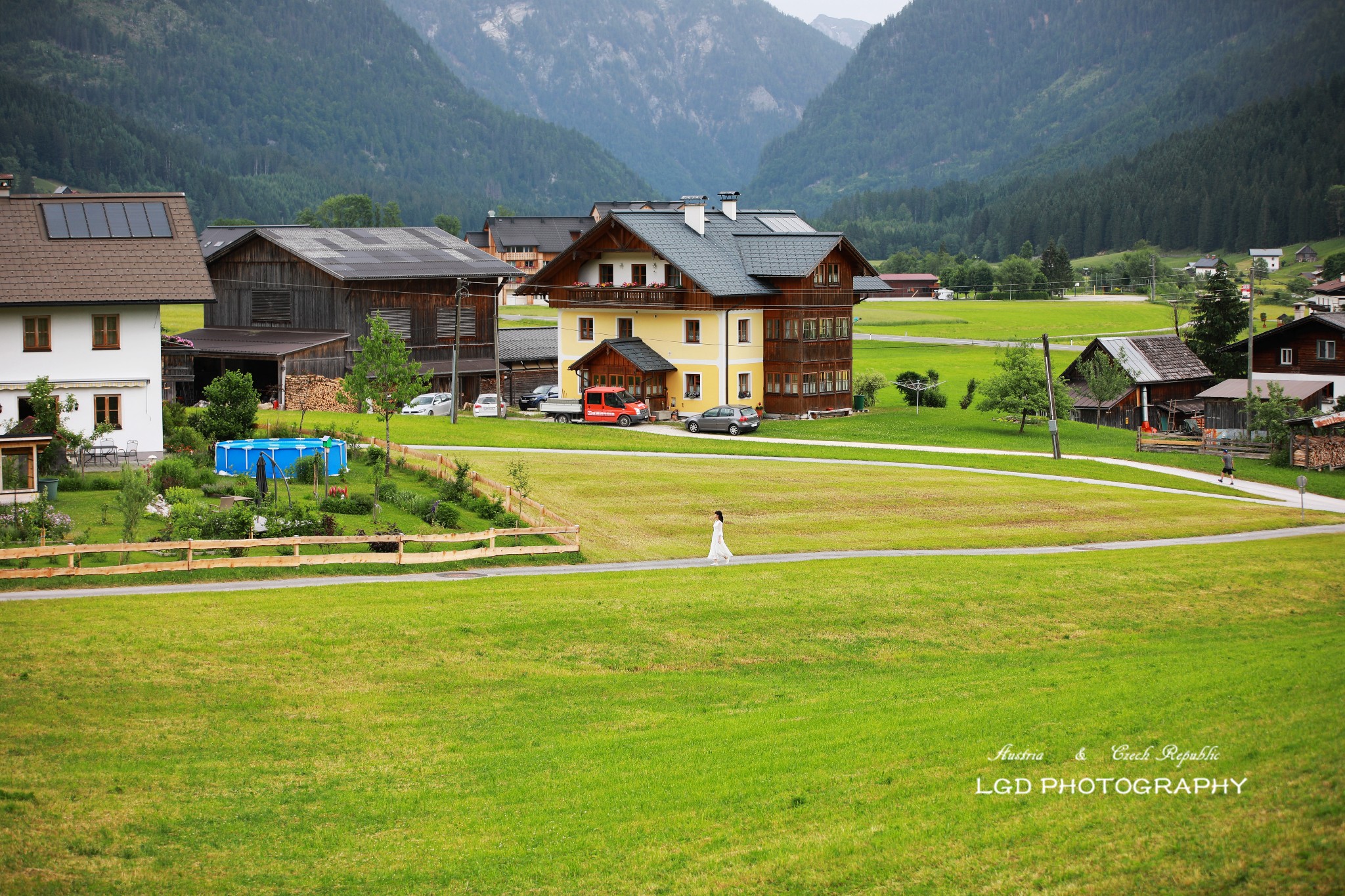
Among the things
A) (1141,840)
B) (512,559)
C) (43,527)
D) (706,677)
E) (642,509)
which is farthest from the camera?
(642,509)

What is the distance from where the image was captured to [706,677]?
23.6 meters

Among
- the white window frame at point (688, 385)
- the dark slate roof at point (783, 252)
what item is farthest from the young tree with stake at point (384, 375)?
the dark slate roof at point (783, 252)

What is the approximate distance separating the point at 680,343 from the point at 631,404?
18.4ft

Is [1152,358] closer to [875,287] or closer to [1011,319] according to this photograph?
[875,287]

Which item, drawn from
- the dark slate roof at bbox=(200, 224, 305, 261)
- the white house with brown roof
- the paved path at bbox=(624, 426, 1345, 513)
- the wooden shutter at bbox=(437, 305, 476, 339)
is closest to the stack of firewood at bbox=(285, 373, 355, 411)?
the wooden shutter at bbox=(437, 305, 476, 339)

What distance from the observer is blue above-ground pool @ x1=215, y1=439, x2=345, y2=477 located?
133 ft

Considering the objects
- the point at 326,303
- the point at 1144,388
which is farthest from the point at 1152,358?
the point at 326,303

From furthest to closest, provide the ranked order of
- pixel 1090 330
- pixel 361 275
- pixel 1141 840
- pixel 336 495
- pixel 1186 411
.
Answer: pixel 1090 330 < pixel 1186 411 < pixel 361 275 < pixel 336 495 < pixel 1141 840

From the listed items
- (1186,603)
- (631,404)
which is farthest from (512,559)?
(631,404)

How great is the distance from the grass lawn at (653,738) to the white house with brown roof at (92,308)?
59.5 ft

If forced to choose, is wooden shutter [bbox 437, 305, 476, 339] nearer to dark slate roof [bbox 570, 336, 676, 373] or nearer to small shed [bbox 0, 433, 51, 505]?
dark slate roof [bbox 570, 336, 676, 373]

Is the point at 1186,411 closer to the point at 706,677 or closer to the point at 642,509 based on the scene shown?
the point at 642,509

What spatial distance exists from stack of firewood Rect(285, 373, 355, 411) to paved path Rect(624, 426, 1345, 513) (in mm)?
17517

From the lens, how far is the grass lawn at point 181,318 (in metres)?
94.9
